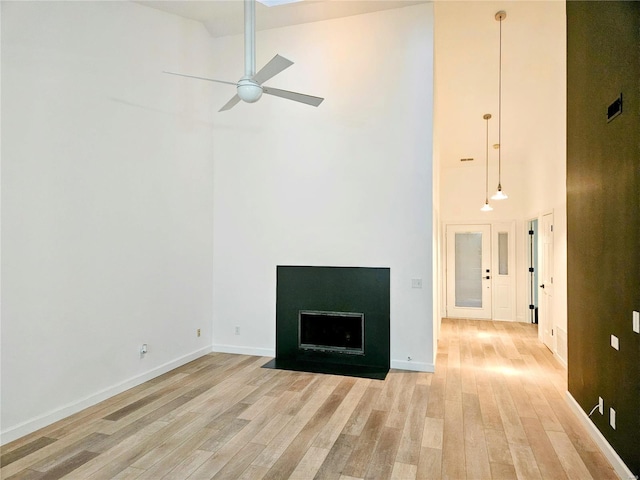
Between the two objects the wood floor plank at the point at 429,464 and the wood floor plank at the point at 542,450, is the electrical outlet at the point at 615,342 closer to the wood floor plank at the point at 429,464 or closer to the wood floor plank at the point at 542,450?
the wood floor plank at the point at 542,450

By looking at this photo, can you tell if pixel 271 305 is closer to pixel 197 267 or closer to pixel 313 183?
pixel 197 267

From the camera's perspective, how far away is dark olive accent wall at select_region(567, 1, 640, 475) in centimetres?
234

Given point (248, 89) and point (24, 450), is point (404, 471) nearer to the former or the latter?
point (24, 450)

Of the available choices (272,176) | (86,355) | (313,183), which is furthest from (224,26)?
(86,355)

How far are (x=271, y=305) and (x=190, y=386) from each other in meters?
1.52

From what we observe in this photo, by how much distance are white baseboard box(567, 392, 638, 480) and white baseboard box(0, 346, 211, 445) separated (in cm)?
426

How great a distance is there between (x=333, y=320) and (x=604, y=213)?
320cm

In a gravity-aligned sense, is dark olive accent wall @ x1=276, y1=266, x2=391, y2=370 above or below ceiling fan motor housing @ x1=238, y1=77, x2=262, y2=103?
below

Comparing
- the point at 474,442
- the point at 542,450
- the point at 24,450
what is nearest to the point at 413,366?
the point at 474,442

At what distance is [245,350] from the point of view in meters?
5.29

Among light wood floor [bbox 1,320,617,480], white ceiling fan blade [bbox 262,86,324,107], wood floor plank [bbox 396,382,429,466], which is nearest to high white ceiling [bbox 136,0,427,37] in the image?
white ceiling fan blade [bbox 262,86,324,107]

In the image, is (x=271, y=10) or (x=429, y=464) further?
(x=271, y=10)

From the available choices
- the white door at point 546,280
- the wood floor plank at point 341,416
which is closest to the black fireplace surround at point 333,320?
the wood floor plank at point 341,416

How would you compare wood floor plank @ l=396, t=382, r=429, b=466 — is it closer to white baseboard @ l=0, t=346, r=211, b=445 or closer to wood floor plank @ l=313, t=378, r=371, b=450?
wood floor plank @ l=313, t=378, r=371, b=450
